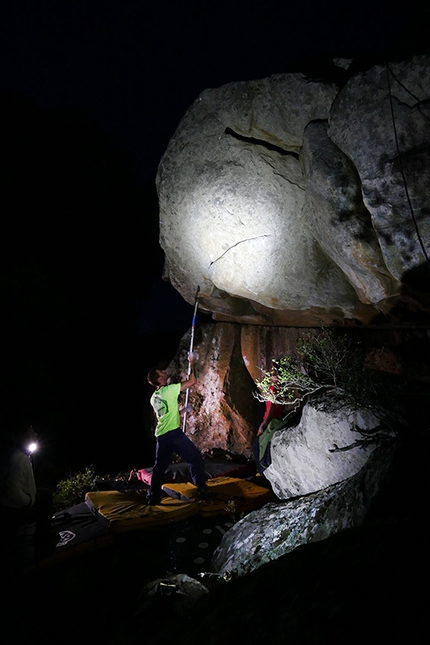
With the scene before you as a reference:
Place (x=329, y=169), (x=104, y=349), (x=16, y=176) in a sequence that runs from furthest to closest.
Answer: (x=104, y=349) < (x=16, y=176) < (x=329, y=169)

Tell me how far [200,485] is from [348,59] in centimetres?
741

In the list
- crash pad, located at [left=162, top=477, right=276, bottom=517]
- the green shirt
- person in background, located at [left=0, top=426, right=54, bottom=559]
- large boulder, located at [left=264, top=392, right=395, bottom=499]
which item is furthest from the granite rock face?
person in background, located at [left=0, top=426, right=54, bottom=559]

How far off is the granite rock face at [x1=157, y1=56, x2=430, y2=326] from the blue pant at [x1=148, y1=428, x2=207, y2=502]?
3.51 metres

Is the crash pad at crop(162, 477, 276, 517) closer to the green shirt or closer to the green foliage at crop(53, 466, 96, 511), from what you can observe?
the green shirt

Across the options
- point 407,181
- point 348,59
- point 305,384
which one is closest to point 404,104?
point 407,181

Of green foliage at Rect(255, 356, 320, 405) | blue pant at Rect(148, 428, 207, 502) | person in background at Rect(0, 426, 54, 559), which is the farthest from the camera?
blue pant at Rect(148, 428, 207, 502)

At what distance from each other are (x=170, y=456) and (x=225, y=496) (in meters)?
1.13

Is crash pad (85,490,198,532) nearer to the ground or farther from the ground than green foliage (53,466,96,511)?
farther from the ground

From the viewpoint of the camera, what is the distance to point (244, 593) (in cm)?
237

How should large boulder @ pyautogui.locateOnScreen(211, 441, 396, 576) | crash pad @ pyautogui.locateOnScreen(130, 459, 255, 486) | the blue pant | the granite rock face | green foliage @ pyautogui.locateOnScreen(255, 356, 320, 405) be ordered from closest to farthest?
large boulder @ pyautogui.locateOnScreen(211, 441, 396, 576) < the granite rock face < green foliage @ pyautogui.locateOnScreen(255, 356, 320, 405) < the blue pant < crash pad @ pyautogui.locateOnScreen(130, 459, 255, 486)

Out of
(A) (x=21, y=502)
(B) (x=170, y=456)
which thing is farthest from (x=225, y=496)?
(A) (x=21, y=502)

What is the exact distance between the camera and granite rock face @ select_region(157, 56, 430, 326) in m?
4.98

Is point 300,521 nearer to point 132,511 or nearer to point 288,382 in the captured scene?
point 288,382

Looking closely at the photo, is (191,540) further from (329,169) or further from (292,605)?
(329,169)
